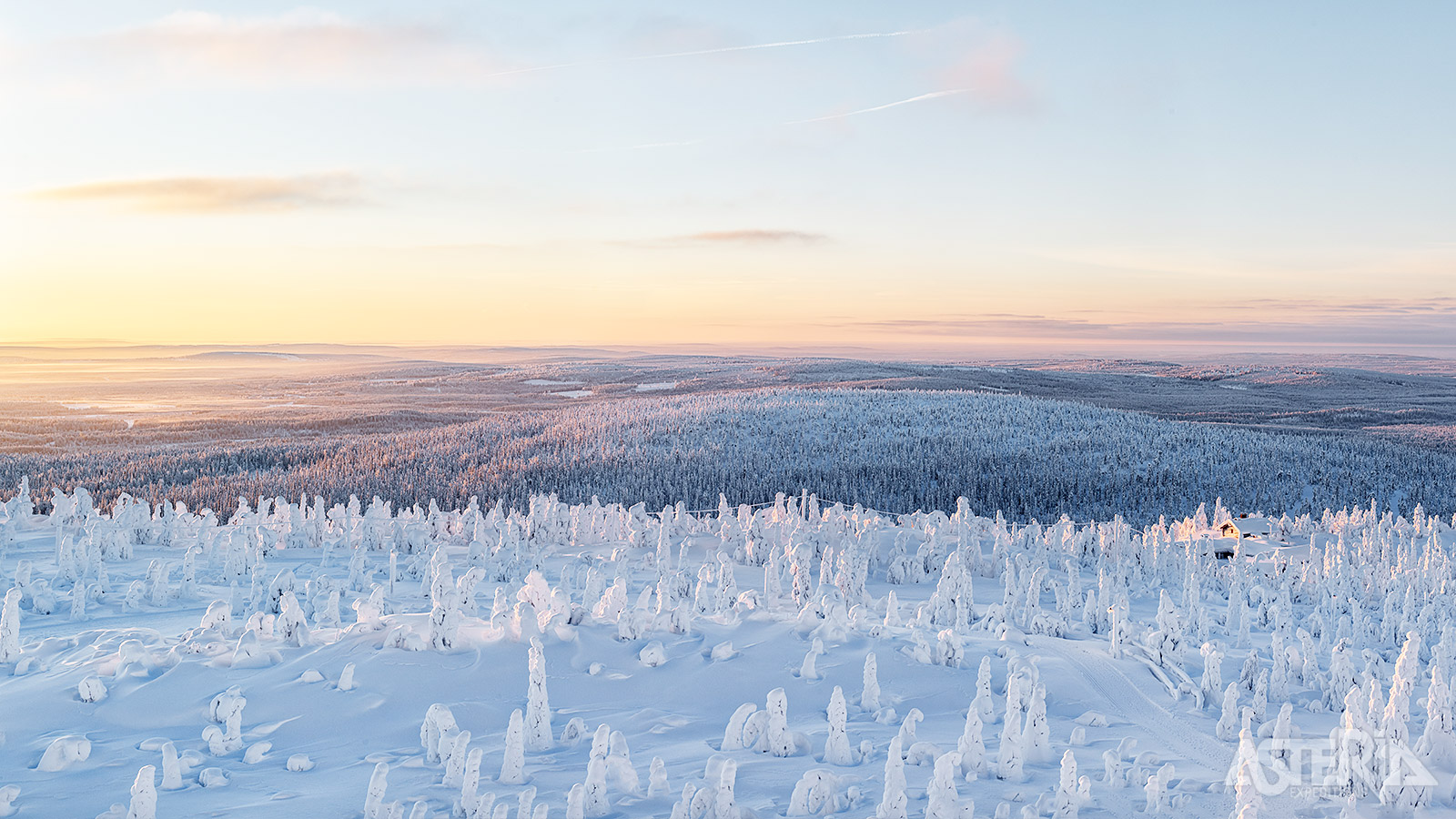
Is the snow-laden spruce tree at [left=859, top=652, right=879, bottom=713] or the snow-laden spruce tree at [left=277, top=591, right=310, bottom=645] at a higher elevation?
the snow-laden spruce tree at [left=277, top=591, right=310, bottom=645]

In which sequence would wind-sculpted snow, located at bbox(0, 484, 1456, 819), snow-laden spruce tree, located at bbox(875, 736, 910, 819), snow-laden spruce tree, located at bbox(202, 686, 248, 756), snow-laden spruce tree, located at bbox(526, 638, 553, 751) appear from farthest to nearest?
snow-laden spruce tree, located at bbox(526, 638, 553, 751)
snow-laden spruce tree, located at bbox(202, 686, 248, 756)
wind-sculpted snow, located at bbox(0, 484, 1456, 819)
snow-laden spruce tree, located at bbox(875, 736, 910, 819)

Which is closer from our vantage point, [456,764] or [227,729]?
[456,764]

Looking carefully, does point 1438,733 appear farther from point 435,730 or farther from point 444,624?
point 444,624

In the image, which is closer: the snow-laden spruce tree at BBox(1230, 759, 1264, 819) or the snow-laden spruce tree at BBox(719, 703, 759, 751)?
the snow-laden spruce tree at BBox(1230, 759, 1264, 819)

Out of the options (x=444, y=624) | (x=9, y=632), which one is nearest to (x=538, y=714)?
(x=444, y=624)

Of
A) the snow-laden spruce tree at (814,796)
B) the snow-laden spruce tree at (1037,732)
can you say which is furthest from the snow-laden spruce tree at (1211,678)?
the snow-laden spruce tree at (814,796)

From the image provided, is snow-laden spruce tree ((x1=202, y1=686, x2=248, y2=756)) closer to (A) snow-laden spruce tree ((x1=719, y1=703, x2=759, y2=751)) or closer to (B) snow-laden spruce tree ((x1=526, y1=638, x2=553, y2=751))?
(B) snow-laden spruce tree ((x1=526, y1=638, x2=553, y2=751))

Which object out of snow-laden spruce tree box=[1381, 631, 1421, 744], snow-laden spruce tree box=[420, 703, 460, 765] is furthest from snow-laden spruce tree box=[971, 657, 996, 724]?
snow-laden spruce tree box=[420, 703, 460, 765]
